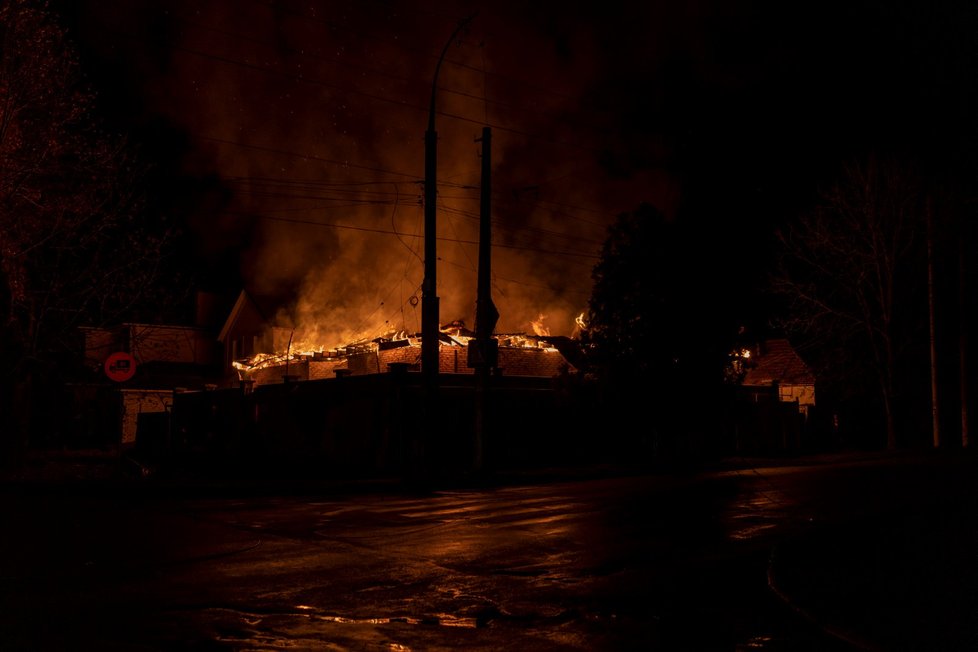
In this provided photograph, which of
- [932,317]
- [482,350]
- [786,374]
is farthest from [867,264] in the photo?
[482,350]

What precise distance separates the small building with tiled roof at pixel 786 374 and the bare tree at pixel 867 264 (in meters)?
5.67

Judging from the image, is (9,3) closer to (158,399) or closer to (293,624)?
(293,624)

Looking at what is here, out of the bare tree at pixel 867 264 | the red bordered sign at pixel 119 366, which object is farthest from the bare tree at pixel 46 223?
the bare tree at pixel 867 264

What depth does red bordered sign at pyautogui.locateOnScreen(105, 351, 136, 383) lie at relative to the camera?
71.9ft

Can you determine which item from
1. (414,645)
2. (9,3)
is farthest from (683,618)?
(9,3)

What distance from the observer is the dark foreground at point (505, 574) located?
6.50m

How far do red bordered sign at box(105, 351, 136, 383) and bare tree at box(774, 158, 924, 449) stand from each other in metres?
23.9

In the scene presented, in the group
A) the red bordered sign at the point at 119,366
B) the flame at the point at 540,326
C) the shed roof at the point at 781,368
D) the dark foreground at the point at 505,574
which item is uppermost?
the flame at the point at 540,326

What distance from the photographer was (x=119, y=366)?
22062 millimetres

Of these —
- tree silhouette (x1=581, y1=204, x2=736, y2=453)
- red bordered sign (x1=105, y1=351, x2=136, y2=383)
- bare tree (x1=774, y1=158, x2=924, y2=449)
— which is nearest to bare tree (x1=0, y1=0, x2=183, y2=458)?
red bordered sign (x1=105, y1=351, x2=136, y2=383)

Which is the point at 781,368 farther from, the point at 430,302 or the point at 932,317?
the point at 430,302

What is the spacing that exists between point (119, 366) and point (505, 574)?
1611 cm

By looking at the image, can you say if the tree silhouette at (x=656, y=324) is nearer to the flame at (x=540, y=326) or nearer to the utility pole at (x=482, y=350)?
the utility pole at (x=482, y=350)

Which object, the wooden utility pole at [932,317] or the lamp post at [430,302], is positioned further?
the wooden utility pole at [932,317]
